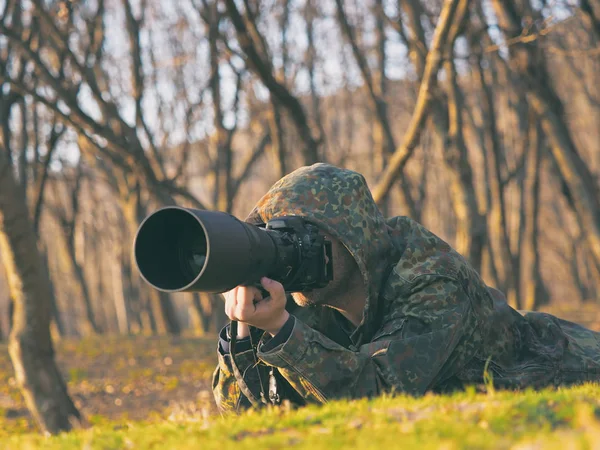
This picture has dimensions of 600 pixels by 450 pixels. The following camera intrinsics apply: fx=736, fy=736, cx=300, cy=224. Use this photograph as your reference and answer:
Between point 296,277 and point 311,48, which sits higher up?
point 311,48

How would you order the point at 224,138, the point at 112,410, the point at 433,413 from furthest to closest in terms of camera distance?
1. the point at 224,138
2. the point at 112,410
3. the point at 433,413

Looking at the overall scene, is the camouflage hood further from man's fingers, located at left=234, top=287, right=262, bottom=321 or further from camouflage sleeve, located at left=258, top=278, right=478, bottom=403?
man's fingers, located at left=234, top=287, right=262, bottom=321

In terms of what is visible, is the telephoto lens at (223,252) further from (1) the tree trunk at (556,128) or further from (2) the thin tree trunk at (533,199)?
(2) the thin tree trunk at (533,199)

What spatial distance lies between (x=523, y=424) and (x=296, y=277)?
4.04 feet

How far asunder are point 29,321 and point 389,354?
3652 millimetres

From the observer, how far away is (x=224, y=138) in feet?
44.0

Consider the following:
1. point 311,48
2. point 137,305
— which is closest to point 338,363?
point 311,48

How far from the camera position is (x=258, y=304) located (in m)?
2.87

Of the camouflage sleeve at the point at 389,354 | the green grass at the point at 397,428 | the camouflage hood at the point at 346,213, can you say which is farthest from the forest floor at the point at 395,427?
the camouflage hood at the point at 346,213

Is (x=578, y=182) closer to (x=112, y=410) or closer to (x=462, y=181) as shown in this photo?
(x=462, y=181)

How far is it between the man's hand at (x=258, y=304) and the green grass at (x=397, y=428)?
367 millimetres

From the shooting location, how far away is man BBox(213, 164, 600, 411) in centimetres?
298

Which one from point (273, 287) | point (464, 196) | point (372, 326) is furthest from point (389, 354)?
point (464, 196)

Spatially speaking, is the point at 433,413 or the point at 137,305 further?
the point at 137,305
